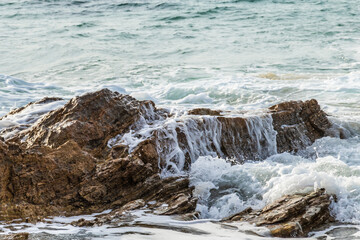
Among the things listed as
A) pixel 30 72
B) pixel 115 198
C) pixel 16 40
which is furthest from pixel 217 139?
pixel 16 40

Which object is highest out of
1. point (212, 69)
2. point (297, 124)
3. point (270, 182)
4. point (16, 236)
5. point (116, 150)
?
point (116, 150)

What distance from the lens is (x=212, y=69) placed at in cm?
1184

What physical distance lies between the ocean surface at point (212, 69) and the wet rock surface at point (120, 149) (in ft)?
0.70

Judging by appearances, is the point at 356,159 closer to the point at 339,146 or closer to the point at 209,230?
the point at 339,146

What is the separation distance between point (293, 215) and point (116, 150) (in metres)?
1.86

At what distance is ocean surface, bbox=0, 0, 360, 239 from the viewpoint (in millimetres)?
4410

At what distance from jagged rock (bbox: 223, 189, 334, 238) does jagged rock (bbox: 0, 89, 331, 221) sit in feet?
2.02

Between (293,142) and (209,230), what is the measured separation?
2276 millimetres

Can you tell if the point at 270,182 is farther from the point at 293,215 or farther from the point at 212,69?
the point at 212,69

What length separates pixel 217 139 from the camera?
17.8ft

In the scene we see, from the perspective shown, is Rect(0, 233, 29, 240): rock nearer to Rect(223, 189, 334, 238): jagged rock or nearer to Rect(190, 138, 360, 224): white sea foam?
Rect(190, 138, 360, 224): white sea foam

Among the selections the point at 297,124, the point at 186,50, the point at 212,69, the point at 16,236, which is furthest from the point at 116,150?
the point at 186,50

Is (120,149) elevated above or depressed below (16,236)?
above

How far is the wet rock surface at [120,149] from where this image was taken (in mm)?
4258
